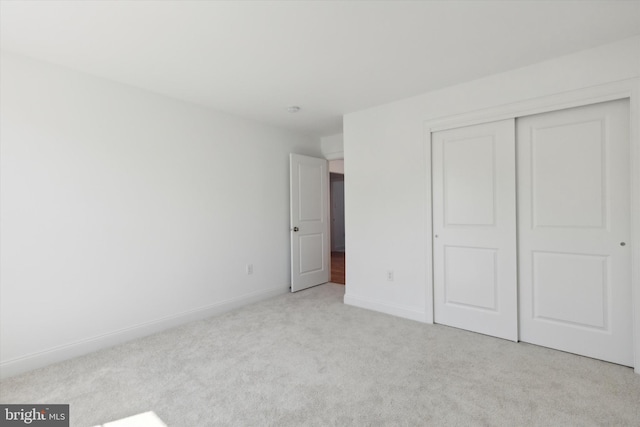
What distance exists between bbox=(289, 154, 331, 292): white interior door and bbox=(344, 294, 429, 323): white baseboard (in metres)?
0.97

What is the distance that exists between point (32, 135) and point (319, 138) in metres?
3.54

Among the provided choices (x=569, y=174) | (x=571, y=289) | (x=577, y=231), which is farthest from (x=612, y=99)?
(x=571, y=289)

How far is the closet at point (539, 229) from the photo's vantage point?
2314 mm

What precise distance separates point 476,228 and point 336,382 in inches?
75.5

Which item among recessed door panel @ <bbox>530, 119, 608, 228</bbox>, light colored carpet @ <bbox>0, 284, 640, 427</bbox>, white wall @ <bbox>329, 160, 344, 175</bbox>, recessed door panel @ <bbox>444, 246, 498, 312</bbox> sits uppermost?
white wall @ <bbox>329, 160, 344, 175</bbox>

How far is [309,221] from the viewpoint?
184 inches

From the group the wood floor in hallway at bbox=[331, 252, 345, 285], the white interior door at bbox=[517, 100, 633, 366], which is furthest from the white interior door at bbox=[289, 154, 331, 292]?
the white interior door at bbox=[517, 100, 633, 366]

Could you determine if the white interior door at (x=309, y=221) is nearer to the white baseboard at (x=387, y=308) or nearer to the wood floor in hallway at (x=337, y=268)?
the wood floor in hallway at (x=337, y=268)

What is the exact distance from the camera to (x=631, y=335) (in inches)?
88.1

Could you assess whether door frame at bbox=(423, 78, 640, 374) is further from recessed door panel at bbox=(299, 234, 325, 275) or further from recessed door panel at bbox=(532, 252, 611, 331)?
recessed door panel at bbox=(299, 234, 325, 275)

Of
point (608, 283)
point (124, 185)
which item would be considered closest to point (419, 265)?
point (608, 283)

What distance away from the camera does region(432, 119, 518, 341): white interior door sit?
8.96 feet

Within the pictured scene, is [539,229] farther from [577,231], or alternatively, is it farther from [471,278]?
[471,278]

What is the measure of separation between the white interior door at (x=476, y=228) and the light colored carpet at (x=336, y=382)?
269 mm
